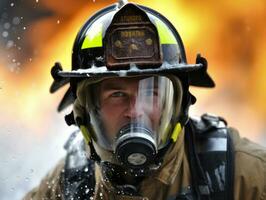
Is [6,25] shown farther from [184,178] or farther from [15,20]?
[184,178]

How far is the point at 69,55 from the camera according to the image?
8.16 metres

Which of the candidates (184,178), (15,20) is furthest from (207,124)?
(15,20)

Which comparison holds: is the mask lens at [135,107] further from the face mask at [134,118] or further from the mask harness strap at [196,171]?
the mask harness strap at [196,171]

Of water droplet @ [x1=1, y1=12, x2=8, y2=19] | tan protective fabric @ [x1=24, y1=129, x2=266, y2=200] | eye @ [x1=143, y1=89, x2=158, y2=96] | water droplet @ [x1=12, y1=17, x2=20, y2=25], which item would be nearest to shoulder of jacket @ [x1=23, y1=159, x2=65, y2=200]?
tan protective fabric @ [x1=24, y1=129, x2=266, y2=200]

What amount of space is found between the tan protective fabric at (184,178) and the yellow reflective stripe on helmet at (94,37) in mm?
690

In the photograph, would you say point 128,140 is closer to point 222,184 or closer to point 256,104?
point 222,184

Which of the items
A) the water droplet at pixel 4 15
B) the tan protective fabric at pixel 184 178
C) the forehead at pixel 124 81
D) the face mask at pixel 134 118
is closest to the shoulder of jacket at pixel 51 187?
the tan protective fabric at pixel 184 178

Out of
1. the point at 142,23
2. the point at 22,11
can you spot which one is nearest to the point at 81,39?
the point at 142,23

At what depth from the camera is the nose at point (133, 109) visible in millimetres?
3649

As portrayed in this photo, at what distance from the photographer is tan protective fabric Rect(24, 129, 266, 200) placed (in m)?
3.82

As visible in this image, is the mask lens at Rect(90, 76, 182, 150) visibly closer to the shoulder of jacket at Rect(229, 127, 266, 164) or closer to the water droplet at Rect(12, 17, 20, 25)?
the shoulder of jacket at Rect(229, 127, 266, 164)

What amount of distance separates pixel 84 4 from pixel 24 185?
9.95ft

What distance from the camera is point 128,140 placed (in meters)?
3.52

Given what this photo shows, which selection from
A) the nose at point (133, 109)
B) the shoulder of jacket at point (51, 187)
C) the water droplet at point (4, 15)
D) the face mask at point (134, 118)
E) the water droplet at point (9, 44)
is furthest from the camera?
the water droplet at point (4, 15)
